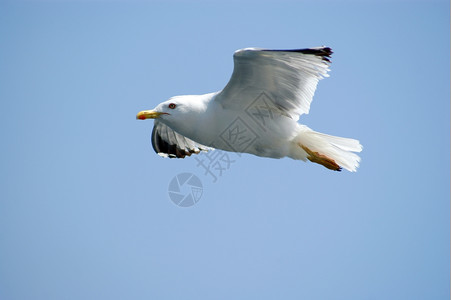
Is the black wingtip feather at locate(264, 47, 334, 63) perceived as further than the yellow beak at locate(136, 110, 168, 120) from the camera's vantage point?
No

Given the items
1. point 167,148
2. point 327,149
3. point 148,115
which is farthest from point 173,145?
point 327,149

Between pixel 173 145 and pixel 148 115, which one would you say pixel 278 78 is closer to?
pixel 148 115

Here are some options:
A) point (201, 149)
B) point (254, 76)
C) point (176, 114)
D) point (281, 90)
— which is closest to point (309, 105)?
point (281, 90)

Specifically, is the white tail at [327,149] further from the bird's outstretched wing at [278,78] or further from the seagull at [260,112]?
the bird's outstretched wing at [278,78]

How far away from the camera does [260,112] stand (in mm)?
7508

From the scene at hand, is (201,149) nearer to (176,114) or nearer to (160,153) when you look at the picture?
(160,153)

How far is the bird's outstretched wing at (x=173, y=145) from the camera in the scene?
9477 millimetres

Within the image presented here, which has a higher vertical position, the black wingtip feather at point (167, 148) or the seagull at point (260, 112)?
the seagull at point (260, 112)

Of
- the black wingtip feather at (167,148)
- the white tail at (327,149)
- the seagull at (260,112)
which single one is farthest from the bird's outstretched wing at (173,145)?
the white tail at (327,149)

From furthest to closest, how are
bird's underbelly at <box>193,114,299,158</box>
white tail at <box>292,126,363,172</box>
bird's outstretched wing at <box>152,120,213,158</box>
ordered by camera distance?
bird's outstretched wing at <box>152,120,213,158</box>, white tail at <box>292,126,363,172</box>, bird's underbelly at <box>193,114,299,158</box>

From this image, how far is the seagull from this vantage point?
7.07 m

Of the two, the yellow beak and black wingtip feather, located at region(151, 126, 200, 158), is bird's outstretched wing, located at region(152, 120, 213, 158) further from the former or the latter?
the yellow beak

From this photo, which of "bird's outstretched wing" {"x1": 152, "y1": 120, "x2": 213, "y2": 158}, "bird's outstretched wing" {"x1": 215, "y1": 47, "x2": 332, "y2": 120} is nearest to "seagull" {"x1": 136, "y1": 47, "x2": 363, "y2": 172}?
"bird's outstretched wing" {"x1": 215, "y1": 47, "x2": 332, "y2": 120}

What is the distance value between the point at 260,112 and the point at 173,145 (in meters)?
2.38
